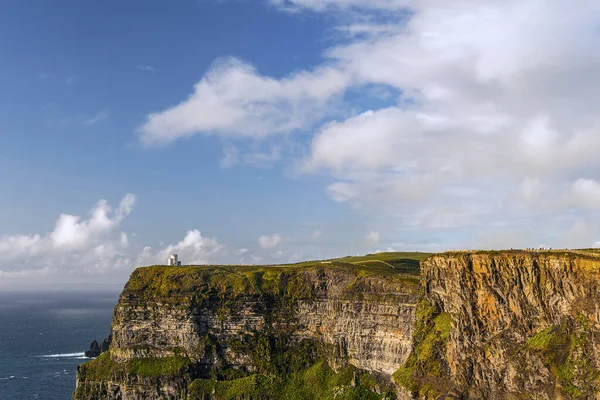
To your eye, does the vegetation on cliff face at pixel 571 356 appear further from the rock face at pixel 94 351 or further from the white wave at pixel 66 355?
the white wave at pixel 66 355

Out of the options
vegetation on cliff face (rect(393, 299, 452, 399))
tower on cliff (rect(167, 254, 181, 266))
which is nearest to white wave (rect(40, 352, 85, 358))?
tower on cliff (rect(167, 254, 181, 266))

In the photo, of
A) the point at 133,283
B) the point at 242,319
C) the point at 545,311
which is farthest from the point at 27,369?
the point at 545,311

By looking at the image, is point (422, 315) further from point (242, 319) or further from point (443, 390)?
point (242, 319)

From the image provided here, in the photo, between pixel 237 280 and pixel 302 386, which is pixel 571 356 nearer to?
pixel 302 386

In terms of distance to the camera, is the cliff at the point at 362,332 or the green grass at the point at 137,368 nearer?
the cliff at the point at 362,332

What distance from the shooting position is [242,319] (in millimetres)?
121812

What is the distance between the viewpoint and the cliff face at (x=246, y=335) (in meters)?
111

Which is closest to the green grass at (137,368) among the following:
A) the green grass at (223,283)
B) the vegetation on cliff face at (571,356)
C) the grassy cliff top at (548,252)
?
the green grass at (223,283)

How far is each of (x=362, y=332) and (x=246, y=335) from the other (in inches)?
1173

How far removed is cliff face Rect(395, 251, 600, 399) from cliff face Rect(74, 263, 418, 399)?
50.6ft

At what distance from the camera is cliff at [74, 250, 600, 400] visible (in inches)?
2968

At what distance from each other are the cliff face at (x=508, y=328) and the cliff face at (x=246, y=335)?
1543cm

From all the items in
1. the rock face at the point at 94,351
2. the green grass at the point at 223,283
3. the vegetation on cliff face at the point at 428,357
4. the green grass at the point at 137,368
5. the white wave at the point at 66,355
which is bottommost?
the white wave at the point at 66,355

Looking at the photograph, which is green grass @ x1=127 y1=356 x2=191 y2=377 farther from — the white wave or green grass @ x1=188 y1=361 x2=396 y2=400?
the white wave
